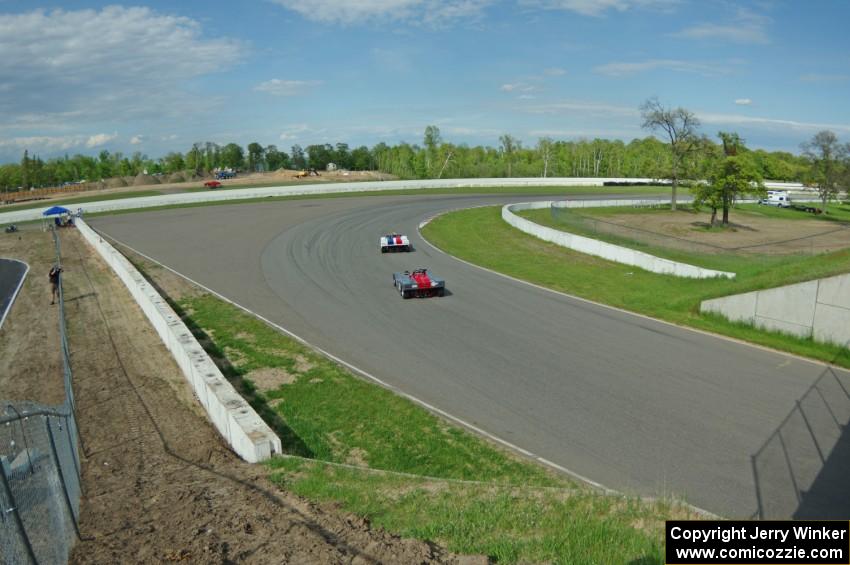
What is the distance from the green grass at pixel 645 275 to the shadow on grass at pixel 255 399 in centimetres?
1435

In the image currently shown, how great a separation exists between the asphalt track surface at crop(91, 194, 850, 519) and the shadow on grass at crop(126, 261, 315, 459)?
281cm

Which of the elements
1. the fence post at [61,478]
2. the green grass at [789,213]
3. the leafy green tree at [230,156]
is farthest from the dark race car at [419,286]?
the leafy green tree at [230,156]

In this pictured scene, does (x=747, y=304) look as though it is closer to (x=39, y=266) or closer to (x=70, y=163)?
(x=39, y=266)

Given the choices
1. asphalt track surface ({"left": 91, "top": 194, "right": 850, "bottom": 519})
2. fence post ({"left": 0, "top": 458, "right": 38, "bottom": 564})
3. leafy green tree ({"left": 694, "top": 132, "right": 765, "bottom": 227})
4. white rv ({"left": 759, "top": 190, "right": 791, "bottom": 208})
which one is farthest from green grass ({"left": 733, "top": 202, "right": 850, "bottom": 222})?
fence post ({"left": 0, "top": 458, "right": 38, "bottom": 564})

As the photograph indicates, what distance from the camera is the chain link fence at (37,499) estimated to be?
6.03 m

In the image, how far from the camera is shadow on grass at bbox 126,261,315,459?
11.8 metres

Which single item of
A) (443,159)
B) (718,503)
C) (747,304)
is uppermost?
(443,159)

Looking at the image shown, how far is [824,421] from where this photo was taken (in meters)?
12.6

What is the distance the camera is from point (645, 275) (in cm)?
2769

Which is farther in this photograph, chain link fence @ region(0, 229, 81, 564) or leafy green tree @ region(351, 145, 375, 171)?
leafy green tree @ region(351, 145, 375, 171)

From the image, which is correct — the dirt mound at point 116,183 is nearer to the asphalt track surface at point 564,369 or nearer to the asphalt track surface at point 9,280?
the asphalt track surface at point 9,280

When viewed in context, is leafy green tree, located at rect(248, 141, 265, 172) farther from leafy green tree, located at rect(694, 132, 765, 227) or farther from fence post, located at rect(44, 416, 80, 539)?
fence post, located at rect(44, 416, 80, 539)

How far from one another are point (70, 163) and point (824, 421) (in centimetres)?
18081

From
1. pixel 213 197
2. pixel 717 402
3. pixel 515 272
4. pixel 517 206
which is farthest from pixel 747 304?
pixel 213 197
